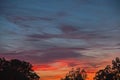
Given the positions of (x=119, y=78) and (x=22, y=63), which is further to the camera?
(x=22, y=63)

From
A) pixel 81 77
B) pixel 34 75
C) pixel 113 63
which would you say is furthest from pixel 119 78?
pixel 34 75

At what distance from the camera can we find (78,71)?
121 metres

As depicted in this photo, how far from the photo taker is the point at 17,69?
11531cm

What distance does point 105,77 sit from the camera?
11356cm

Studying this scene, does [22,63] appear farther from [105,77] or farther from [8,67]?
[105,77]

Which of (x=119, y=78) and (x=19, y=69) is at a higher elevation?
(x=19, y=69)

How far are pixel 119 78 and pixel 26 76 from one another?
31841 millimetres

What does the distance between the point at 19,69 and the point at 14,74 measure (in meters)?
11.0

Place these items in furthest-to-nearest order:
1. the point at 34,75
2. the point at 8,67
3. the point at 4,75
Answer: the point at 34,75 → the point at 8,67 → the point at 4,75

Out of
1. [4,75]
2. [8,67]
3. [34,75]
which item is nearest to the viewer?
[4,75]

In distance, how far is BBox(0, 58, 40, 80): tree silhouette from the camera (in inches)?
4177

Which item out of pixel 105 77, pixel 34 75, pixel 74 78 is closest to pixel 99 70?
pixel 105 77

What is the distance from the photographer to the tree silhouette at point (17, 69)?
10610 cm

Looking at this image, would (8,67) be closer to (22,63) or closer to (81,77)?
(22,63)
